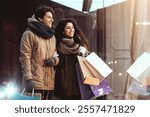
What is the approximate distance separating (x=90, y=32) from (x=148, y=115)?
0.93 metres

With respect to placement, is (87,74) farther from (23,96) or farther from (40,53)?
(23,96)

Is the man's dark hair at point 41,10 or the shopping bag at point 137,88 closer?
the man's dark hair at point 41,10

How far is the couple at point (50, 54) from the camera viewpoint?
A: 4.52 metres

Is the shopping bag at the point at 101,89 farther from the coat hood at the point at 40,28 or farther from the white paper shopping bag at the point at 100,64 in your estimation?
the coat hood at the point at 40,28

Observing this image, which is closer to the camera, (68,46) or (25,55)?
(25,55)

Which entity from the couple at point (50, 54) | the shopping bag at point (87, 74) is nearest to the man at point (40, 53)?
the couple at point (50, 54)

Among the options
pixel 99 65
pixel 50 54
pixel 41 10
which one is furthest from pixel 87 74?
pixel 41 10

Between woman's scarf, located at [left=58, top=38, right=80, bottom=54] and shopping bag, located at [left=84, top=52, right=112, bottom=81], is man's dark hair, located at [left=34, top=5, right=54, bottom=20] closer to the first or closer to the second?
woman's scarf, located at [left=58, top=38, right=80, bottom=54]

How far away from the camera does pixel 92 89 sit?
458cm

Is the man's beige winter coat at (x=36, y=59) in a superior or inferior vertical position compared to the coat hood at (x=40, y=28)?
inferior

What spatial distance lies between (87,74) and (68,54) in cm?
26

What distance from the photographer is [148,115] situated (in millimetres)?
4492

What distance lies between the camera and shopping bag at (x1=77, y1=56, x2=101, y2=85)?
15.1 feet

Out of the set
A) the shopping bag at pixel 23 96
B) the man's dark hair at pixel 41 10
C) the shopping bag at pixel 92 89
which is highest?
the man's dark hair at pixel 41 10
